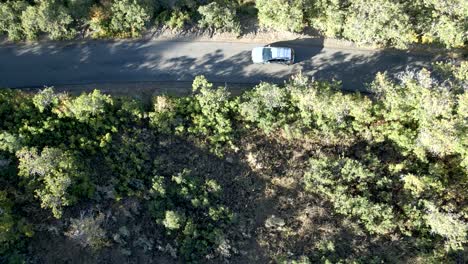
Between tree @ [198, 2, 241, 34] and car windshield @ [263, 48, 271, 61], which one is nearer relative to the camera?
tree @ [198, 2, 241, 34]

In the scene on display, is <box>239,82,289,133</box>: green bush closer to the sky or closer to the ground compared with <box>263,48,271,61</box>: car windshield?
closer to the ground

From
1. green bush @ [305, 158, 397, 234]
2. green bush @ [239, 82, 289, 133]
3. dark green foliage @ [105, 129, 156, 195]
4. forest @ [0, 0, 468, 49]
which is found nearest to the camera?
green bush @ [305, 158, 397, 234]

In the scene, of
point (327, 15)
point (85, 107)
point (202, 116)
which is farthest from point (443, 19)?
point (85, 107)

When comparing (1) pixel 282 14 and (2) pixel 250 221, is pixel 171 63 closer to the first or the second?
(1) pixel 282 14

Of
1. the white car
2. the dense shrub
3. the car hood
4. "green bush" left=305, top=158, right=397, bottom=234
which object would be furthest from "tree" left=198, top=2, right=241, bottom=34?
"green bush" left=305, top=158, right=397, bottom=234

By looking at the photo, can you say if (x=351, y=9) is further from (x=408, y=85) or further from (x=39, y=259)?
(x=39, y=259)

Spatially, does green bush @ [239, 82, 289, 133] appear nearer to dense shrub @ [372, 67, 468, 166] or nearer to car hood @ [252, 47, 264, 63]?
car hood @ [252, 47, 264, 63]

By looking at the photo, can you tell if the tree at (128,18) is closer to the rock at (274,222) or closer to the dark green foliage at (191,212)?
the dark green foliage at (191,212)

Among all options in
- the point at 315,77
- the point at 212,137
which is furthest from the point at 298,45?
the point at 212,137
